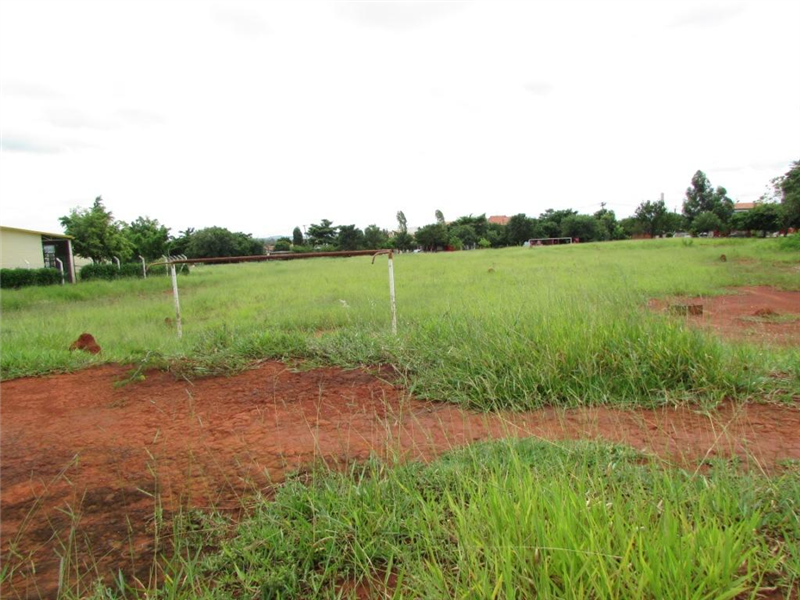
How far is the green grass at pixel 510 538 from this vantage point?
4.37 feet

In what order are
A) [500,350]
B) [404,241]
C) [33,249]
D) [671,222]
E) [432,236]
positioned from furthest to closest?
[671,222], [432,236], [404,241], [33,249], [500,350]

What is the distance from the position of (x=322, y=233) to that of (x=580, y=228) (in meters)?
36.1

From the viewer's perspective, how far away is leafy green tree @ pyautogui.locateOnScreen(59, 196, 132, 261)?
1119 inches

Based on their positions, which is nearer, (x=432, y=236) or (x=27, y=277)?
(x=27, y=277)

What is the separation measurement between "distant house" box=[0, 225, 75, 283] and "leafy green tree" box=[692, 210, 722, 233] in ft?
225

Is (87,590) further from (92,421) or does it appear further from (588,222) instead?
(588,222)

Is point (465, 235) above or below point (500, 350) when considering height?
above

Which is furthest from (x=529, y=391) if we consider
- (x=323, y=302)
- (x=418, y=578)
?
(x=323, y=302)

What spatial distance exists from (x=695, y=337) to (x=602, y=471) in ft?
7.16

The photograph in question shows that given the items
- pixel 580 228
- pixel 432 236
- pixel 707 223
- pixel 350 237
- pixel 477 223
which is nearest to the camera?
pixel 350 237

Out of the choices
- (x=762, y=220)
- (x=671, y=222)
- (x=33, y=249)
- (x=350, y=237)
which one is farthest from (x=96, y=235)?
(x=671, y=222)

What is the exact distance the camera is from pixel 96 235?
93.9 feet

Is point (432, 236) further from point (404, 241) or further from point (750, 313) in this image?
point (750, 313)

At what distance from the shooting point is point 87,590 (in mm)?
1644
